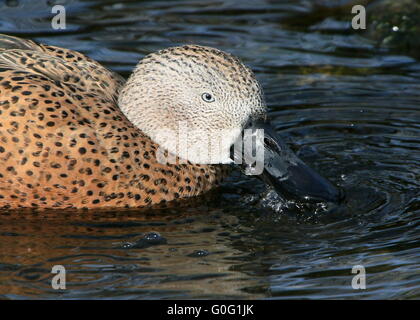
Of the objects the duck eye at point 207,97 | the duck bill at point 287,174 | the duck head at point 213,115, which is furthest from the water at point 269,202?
the duck eye at point 207,97

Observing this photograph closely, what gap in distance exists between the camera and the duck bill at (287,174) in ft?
23.0

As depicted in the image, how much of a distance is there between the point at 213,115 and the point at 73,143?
3.45ft

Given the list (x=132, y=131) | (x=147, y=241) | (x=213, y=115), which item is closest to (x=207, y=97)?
(x=213, y=115)

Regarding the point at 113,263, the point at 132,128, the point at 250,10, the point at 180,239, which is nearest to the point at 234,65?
the point at 132,128

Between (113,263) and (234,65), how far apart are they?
1763 mm

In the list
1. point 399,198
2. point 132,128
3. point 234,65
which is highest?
point 234,65

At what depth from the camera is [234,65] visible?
22.9 feet

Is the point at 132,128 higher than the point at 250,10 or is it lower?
lower

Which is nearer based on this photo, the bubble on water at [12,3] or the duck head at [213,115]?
the duck head at [213,115]

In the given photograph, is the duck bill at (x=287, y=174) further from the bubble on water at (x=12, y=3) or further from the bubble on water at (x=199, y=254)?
the bubble on water at (x=12, y=3)

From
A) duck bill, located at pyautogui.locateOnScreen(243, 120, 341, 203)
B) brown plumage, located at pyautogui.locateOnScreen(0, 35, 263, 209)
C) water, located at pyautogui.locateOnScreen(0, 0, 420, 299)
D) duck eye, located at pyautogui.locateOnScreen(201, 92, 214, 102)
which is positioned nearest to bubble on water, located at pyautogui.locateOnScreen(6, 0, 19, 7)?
water, located at pyautogui.locateOnScreen(0, 0, 420, 299)

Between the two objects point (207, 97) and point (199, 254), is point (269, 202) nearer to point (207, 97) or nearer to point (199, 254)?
point (207, 97)

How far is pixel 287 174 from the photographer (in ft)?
23.2

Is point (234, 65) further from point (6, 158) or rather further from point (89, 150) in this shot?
point (6, 158)
